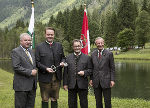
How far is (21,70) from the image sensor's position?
589 cm

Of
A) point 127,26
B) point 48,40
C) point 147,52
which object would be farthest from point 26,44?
point 127,26

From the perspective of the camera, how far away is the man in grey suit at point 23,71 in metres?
5.96

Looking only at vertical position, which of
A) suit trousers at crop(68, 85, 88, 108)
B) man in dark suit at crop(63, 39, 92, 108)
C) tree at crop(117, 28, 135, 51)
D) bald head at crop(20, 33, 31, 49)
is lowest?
suit trousers at crop(68, 85, 88, 108)

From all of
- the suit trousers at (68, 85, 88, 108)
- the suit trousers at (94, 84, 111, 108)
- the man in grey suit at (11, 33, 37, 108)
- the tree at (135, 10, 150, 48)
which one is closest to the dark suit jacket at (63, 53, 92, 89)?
the suit trousers at (68, 85, 88, 108)

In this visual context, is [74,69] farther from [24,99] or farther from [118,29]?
[118,29]

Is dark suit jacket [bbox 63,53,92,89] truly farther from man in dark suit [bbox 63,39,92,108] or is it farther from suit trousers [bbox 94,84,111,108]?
suit trousers [bbox 94,84,111,108]

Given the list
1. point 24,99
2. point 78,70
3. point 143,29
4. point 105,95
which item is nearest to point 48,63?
point 78,70

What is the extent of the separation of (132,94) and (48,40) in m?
13.1

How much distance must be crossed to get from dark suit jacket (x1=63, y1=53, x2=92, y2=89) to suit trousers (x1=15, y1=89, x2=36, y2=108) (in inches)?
51.0

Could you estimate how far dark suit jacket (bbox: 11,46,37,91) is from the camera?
5.93 metres

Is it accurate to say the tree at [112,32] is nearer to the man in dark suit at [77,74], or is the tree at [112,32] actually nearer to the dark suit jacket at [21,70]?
the man in dark suit at [77,74]

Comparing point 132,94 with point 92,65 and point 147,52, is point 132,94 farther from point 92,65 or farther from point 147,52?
point 147,52

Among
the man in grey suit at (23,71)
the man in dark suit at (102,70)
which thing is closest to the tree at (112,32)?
the man in dark suit at (102,70)

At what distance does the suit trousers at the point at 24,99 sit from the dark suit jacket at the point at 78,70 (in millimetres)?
1296
